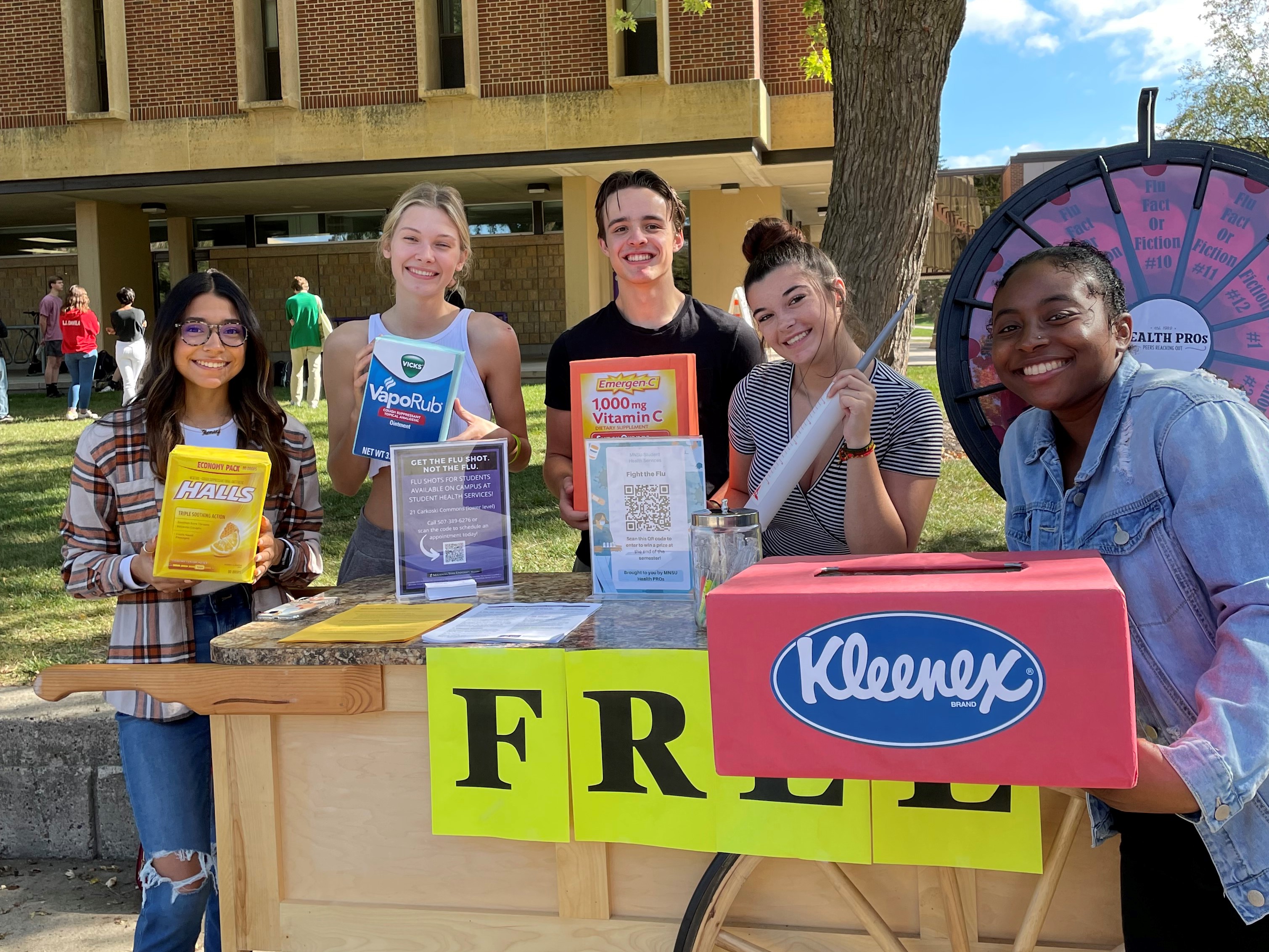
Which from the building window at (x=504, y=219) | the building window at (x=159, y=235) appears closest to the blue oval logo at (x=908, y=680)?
the building window at (x=504, y=219)

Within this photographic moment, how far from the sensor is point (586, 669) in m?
1.95

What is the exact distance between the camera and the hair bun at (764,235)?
113 inches

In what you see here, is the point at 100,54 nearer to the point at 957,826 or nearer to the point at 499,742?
the point at 499,742

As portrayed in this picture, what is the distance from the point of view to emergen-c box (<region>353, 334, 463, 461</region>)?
2340mm

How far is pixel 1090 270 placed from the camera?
1.87 metres

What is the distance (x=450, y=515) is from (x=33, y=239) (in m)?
27.8

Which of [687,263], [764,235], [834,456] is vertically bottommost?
[834,456]

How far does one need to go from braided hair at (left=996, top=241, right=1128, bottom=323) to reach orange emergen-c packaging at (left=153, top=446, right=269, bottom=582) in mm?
1516

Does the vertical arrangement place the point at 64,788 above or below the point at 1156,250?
below

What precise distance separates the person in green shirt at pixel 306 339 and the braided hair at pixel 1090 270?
40.1 feet

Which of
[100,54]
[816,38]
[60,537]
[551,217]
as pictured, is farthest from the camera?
[551,217]

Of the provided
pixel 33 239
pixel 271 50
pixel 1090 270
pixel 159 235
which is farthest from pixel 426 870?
pixel 33 239

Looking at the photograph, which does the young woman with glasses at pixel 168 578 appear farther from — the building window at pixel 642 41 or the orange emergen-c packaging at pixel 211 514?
the building window at pixel 642 41

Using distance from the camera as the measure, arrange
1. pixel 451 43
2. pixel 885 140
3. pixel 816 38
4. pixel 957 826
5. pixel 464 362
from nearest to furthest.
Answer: pixel 957 826 < pixel 464 362 < pixel 885 140 < pixel 816 38 < pixel 451 43
